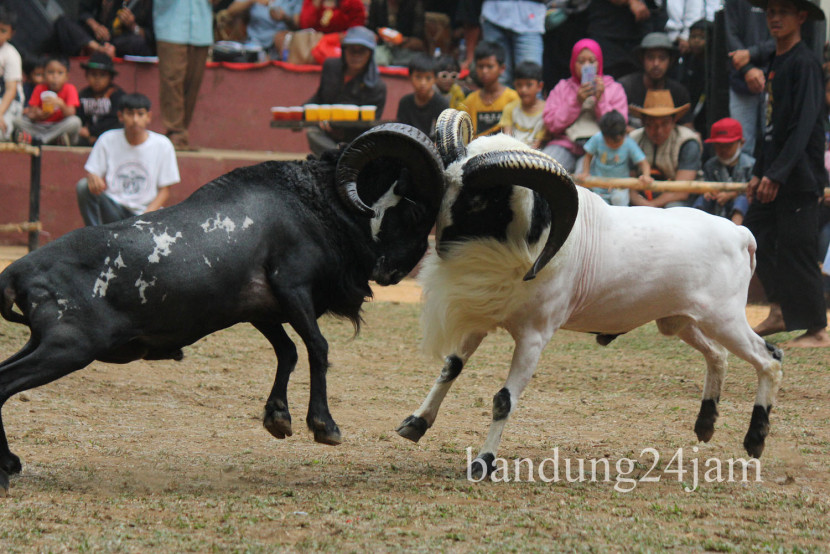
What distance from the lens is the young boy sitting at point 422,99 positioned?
41.1 feet

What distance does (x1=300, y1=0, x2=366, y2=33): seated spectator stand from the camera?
14172mm

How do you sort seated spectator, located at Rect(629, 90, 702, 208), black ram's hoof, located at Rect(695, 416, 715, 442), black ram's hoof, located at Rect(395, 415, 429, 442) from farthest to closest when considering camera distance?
seated spectator, located at Rect(629, 90, 702, 208)
black ram's hoof, located at Rect(695, 416, 715, 442)
black ram's hoof, located at Rect(395, 415, 429, 442)

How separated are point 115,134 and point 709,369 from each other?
700 centimetres

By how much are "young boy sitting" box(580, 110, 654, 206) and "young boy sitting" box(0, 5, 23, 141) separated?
6671 millimetres

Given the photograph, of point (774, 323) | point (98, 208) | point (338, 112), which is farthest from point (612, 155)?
point (98, 208)

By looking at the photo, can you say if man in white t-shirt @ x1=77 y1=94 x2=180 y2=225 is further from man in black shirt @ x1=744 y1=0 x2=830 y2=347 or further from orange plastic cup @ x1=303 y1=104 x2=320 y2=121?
man in black shirt @ x1=744 y1=0 x2=830 y2=347

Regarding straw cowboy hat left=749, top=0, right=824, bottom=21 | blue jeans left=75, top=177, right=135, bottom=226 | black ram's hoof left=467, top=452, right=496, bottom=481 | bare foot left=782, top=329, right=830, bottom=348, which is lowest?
bare foot left=782, top=329, right=830, bottom=348

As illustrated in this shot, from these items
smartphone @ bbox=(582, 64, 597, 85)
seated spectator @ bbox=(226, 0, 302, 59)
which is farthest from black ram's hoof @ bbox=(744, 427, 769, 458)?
seated spectator @ bbox=(226, 0, 302, 59)

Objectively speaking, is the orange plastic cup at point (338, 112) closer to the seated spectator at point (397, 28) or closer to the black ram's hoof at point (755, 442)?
the seated spectator at point (397, 28)

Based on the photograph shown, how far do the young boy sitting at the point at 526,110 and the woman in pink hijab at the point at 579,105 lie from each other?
144 mm

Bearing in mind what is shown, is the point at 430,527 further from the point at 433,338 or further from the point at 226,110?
the point at 226,110

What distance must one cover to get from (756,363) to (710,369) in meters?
0.36

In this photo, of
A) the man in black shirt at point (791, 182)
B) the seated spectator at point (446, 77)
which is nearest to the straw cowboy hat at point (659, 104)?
the seated spectator at point (446, 77)

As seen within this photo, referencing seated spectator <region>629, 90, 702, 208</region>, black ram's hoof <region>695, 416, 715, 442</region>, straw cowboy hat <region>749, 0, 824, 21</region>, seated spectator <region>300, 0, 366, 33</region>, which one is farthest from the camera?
seated spectator <region>300, 0, 366, 33</region>
